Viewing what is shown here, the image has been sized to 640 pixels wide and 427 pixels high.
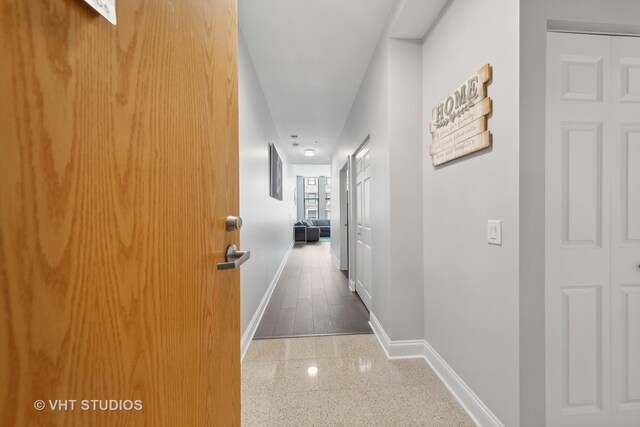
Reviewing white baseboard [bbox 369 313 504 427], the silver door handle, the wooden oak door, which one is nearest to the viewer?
the wooden oak door

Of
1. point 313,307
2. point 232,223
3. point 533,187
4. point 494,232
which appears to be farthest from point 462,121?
point 313,307

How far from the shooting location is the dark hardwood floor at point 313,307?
2398 mm

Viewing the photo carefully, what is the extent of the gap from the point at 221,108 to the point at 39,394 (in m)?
0.78

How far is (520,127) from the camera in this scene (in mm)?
1067

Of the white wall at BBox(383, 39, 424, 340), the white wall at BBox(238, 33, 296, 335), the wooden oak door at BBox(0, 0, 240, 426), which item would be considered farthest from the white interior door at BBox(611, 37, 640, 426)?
the white wall at BBox(238, 33, 296, 335)

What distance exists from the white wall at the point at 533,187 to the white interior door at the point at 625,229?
11.0 inches

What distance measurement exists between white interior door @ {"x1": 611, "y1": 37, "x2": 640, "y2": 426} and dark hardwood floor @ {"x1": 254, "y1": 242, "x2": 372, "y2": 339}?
155 centimetres

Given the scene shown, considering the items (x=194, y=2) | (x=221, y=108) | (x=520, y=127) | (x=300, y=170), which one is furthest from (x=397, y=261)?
(x=300, y=170)

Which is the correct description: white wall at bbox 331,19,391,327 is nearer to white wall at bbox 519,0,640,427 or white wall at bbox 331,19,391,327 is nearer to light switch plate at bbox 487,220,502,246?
light switch plate at bbox 487,220,502,246

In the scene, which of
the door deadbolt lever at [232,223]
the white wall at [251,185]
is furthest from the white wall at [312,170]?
the door deadbolt lever at [232,223]

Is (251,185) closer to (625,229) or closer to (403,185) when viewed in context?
(403,185)

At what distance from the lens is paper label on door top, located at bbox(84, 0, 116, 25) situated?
0.41 meters

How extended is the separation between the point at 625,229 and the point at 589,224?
0.17m

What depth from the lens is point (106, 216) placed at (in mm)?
447
